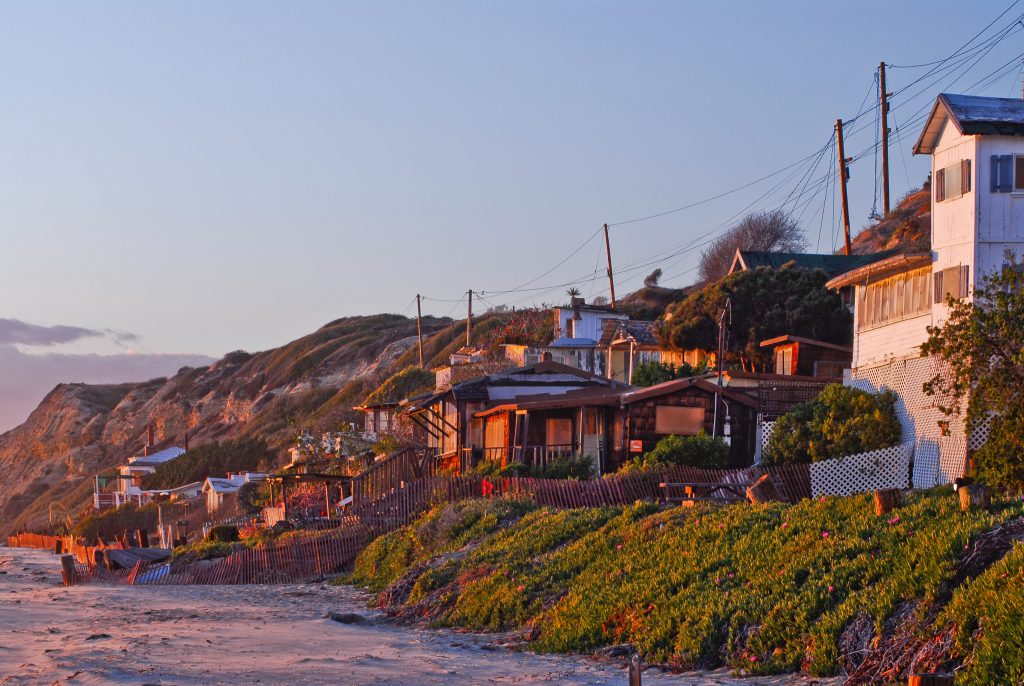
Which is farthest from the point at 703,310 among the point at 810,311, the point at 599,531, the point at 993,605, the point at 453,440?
the point at 993,605

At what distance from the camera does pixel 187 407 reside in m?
128

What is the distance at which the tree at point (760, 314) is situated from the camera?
44.5m

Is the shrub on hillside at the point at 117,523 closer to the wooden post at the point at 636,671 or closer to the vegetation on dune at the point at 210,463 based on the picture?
the vegetation on dune at the point at 210,463

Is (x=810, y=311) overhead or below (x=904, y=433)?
overhead

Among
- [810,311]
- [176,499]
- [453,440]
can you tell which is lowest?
[176,499]

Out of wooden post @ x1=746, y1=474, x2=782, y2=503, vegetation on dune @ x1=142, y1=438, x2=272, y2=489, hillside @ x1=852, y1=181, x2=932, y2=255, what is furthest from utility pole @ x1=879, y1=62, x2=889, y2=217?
vegetation on dune @ x1=142, y1=438, x2=272, y2=489

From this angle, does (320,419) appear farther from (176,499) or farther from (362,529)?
(362,529)

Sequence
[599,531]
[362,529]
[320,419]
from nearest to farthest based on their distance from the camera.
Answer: [599,531] < [362,529] < [320,419]

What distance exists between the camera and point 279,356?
135 m

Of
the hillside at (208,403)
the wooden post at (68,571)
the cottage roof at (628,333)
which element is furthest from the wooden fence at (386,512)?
the hillside at (208,403)

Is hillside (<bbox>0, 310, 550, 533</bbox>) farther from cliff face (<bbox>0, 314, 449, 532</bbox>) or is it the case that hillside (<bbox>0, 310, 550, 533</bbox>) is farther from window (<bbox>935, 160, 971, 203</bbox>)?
window (<bbox>935, 160, 971, 203</bbox>)

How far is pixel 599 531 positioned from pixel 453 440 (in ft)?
87.0

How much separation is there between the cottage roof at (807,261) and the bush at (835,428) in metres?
22.3

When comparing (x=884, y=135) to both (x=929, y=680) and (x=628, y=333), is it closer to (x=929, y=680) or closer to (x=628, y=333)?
(x=628, y=333)
